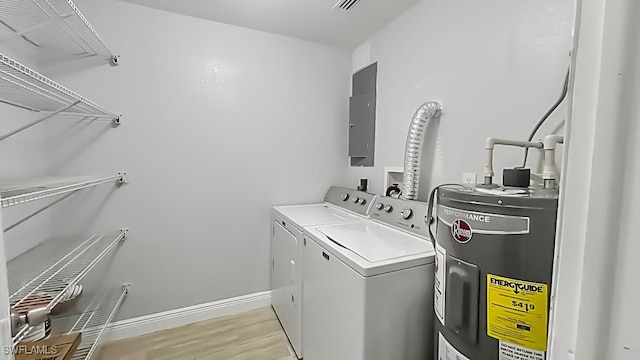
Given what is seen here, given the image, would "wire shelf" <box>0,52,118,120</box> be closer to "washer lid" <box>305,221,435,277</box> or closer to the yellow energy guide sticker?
"washer lid" <box>305,221,435,277</box>

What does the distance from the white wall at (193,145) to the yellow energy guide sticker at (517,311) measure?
1809 mm

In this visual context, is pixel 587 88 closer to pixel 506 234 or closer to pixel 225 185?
pixel 506 234

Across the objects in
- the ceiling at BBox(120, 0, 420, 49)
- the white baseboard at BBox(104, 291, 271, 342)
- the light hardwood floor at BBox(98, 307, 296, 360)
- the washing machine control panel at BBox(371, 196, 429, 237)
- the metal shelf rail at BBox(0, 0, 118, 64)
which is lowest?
the light hardwood floor at BBox(98, 307, 296, 360)

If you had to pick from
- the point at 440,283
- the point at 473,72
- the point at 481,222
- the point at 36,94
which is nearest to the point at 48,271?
the point at 36,94

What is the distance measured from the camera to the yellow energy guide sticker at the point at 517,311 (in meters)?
0.78

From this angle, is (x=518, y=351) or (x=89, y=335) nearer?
(x=518, y=351)

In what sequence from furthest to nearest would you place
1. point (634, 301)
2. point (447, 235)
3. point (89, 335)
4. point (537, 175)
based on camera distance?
point (89, 335), point (537, 175), point (447, 235), point (634, 301)

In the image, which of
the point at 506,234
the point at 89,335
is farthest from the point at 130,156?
the point at 506,234

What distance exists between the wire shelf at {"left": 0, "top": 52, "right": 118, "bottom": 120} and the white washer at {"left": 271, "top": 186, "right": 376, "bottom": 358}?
1299 millimetres

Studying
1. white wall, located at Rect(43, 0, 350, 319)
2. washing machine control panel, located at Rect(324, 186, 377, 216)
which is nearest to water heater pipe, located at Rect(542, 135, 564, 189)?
washing machine control panel, located at Rect(324, 186, 377, 216)

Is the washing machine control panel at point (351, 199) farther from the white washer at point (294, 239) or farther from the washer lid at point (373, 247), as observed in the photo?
the washer lid at point (373, 247)

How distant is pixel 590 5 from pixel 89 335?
8.65 ft

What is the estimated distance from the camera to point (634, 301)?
295 millimetres

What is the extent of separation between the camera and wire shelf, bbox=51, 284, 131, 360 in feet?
5.36
